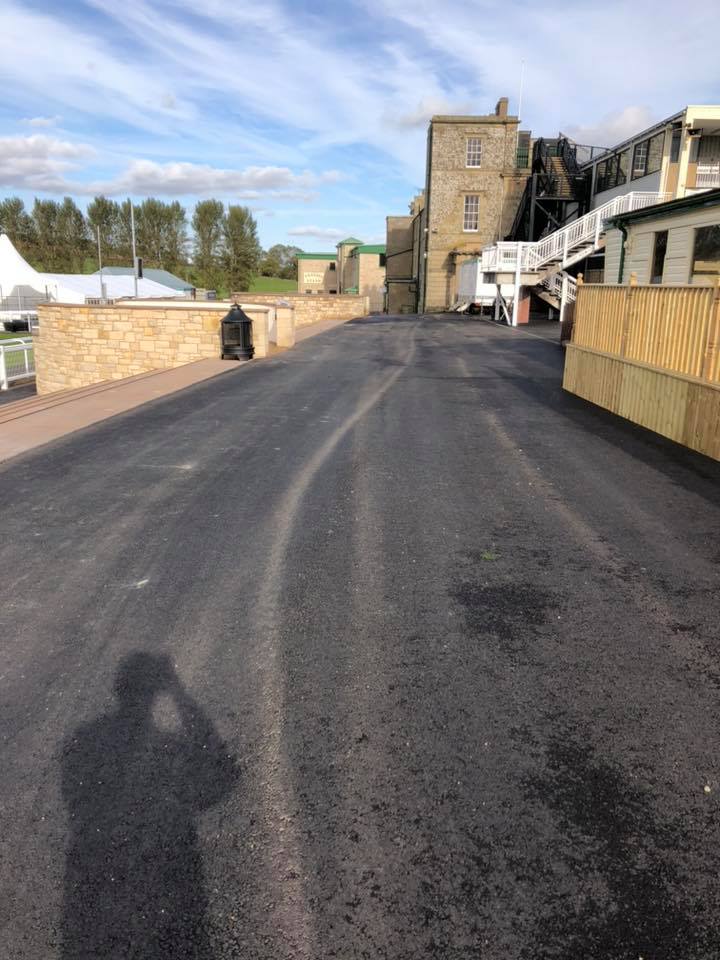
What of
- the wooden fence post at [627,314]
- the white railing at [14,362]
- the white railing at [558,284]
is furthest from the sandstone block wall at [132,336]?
the white railing at [558,284]

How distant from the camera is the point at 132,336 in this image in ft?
57.1

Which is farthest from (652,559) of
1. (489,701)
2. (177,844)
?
(177,844)

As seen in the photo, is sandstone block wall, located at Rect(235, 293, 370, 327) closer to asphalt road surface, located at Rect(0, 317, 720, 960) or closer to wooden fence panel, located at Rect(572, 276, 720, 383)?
wooden fence panel, located at Rect(572, 276, 720, 383)

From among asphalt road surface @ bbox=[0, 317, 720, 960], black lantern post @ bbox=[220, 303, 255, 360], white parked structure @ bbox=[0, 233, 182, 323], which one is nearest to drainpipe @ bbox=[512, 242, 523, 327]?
black lantern post @ bbox=[220, 303, 255, 360]

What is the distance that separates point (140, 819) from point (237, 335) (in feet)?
50.2

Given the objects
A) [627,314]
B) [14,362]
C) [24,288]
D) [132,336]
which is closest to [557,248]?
[132,336]

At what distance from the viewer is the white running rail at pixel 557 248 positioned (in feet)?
92.8

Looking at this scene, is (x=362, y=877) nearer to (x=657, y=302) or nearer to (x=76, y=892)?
(x=76, y=892)

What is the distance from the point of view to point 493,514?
20.1 feet

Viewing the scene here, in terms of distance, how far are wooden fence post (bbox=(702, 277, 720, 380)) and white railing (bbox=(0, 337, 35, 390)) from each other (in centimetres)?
1903

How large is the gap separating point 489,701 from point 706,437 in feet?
20.1

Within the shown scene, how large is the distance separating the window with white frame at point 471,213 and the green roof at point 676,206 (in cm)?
2502

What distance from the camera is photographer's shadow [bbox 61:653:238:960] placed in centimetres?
221

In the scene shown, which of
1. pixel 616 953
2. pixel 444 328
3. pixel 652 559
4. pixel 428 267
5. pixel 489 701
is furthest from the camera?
pixel 428 267
